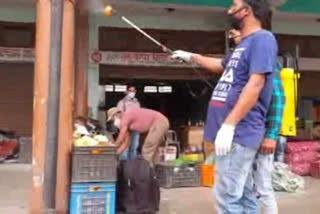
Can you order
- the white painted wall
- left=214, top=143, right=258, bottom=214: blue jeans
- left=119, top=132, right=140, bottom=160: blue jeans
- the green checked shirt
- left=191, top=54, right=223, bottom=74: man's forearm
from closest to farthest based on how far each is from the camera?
left=214, top=143, right=258, bottom=214: blue jeans < the green checked shirt < left=191, top=54, right=223, bottom=74: man's forearm < left=119, top=132, right=140, bottom=160: blue jeans < the white painted wall

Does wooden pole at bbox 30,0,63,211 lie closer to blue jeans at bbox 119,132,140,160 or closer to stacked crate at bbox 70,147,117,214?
stacked crate at bbox 70,147,117,214

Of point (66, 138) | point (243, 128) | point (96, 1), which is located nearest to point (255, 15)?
point (243, 128)

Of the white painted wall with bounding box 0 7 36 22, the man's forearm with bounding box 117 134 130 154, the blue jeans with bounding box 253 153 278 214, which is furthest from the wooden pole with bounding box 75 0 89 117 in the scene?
the blue jeans with bounding box 253 153 278 214

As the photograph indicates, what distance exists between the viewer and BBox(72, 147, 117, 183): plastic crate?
6188 millimetres

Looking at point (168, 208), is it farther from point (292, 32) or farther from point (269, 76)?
point (292, 32)

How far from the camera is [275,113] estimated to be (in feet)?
13.2

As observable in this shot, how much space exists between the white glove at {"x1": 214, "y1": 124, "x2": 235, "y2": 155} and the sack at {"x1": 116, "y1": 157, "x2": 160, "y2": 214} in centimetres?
333

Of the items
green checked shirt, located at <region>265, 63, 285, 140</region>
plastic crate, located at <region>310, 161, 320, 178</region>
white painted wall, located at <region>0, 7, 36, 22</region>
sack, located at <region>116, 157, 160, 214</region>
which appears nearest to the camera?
green checked shirt, located at <region>265, 63, 285, 140</region>

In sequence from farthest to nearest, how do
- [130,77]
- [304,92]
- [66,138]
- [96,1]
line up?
[304,92]
[130,77]
[96,1]
[66,138]

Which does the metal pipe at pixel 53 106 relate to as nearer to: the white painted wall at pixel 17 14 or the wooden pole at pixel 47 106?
the wooden pole at pixel 47 106

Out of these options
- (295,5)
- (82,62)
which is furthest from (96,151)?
(295,5)

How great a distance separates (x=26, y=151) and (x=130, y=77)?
116 inches

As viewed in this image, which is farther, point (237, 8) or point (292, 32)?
point (292, 32)

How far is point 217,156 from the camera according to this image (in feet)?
11.6
